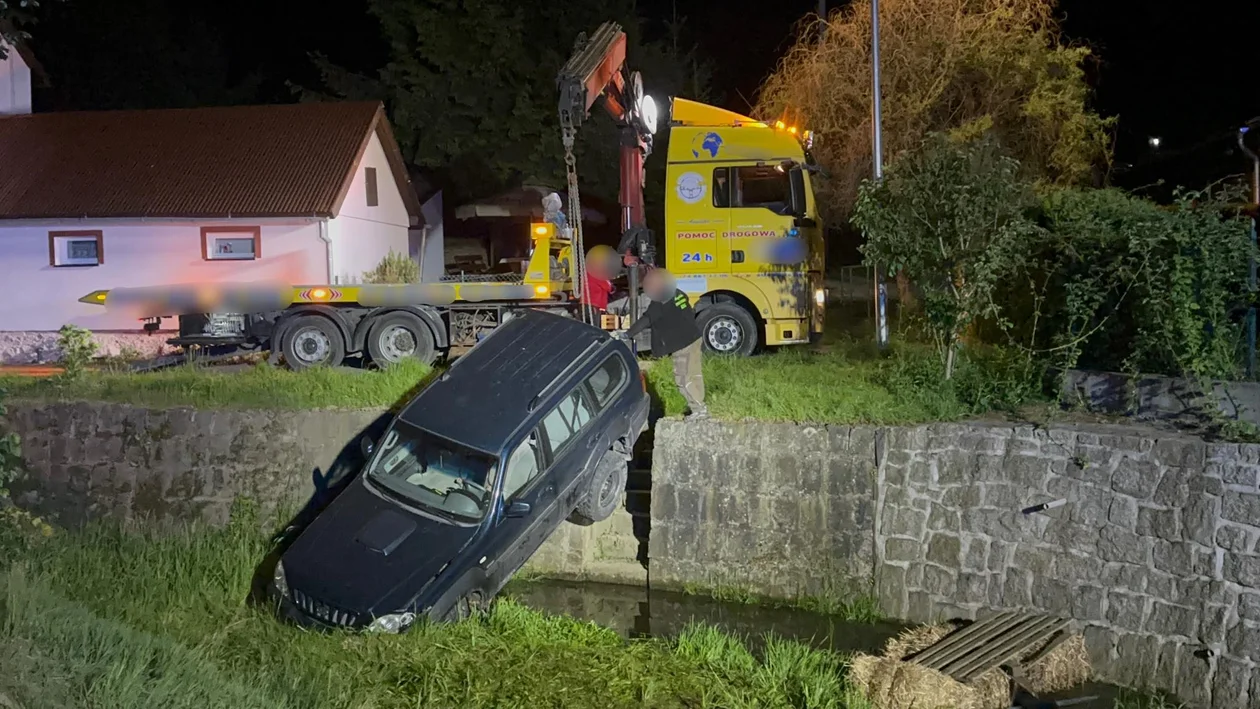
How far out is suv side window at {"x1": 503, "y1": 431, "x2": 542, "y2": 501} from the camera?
26.1ft

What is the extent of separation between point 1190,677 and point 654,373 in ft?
19.0

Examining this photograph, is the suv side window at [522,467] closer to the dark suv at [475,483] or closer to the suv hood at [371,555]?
the dark suv at [475,483]

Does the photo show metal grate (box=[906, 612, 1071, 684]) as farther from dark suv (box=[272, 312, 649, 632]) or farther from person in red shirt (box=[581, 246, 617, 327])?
person in red shirt (box=[581, 246, 617, 327])

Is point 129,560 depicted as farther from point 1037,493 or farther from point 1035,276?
point 1035,276

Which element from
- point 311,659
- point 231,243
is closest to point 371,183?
point 231,243

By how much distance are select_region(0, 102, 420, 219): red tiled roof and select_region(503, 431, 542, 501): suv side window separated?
10581mm

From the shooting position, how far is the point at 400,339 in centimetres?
1258

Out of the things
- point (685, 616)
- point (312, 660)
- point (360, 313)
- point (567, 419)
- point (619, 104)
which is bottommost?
point (685, 616)

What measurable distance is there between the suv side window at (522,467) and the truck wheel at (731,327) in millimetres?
4657

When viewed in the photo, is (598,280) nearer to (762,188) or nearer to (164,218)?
(762,188)

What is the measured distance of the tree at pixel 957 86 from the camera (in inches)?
612

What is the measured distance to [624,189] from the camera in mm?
12977

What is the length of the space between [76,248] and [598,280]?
36.7 feet

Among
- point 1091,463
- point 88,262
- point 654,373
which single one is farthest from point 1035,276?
point 88,262
